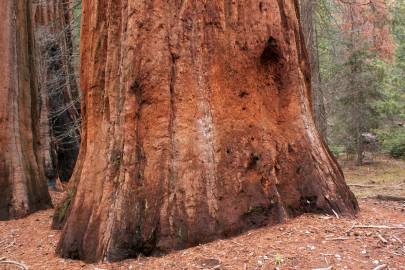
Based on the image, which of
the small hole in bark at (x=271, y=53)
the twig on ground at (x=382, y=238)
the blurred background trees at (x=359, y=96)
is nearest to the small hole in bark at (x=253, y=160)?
the small hole in bark at (x=271, y=53)

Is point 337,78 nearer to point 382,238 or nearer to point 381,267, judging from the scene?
point 382,238

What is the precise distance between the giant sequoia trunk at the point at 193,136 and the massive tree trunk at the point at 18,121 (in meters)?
3.25

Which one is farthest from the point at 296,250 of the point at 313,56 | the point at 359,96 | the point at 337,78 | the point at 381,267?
the point at 337,78

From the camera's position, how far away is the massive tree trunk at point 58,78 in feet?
44.6

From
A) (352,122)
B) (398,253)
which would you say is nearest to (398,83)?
(352,122)

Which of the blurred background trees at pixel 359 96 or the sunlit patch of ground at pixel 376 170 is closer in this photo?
the sunlit patch of ground at pixel 376 170

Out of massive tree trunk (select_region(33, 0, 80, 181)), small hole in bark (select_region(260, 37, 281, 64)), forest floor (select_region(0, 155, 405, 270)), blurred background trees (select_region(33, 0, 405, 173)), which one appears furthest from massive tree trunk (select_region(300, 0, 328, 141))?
forest floor (select_region(0, 155, 405, 270))

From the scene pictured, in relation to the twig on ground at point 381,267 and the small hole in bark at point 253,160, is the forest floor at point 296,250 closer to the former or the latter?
the twig on ground at point 381,267

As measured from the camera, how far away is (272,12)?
16.7 feet

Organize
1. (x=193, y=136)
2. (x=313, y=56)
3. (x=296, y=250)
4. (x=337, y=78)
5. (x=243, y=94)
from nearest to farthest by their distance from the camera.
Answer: (x=296, y=250) → (x=193, y=136) → (x=243, y=94) → (x=313, y=56) → (x=337, y=78)

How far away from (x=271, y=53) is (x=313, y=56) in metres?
10.1

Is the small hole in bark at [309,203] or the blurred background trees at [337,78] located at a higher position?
the blurred background trees at [337,78]

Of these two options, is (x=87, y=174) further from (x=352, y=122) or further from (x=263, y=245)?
(x=352, y=122)

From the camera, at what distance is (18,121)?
815 centimetres
